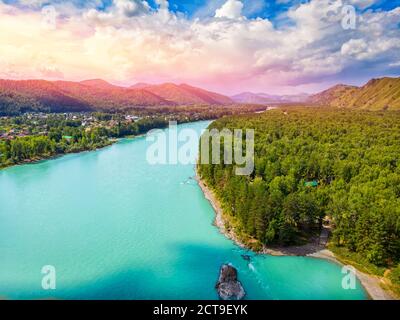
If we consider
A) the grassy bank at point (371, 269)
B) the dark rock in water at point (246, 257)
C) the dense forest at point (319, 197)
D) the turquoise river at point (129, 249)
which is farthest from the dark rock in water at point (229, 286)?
the grassy bank at point (371, 269)

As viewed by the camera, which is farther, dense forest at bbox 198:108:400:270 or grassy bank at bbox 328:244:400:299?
dense forest at bbox 198:108:400:270

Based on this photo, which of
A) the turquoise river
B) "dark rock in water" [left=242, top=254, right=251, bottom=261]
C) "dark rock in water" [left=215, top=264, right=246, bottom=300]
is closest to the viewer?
"dark rock in water" [left=215, top=264, right=246, bottom=300]

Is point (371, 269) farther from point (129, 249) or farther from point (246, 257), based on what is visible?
point (129, 249)

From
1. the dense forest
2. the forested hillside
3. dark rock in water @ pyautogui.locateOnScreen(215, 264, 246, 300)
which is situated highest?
the forested hillside

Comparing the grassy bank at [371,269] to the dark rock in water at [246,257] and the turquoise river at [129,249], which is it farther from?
the dark rock in water at [246,257]

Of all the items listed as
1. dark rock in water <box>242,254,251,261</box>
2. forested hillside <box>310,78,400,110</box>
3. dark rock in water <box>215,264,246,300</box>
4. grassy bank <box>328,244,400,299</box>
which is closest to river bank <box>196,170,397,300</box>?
grassy bank <box>328,244,400,299</box>

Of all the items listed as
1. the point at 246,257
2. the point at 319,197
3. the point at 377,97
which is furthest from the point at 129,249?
the point at 377,97

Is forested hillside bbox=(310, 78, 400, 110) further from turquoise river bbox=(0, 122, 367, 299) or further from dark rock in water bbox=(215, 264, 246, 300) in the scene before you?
dark rock in water bbox=(215, 264, 246, 300)
